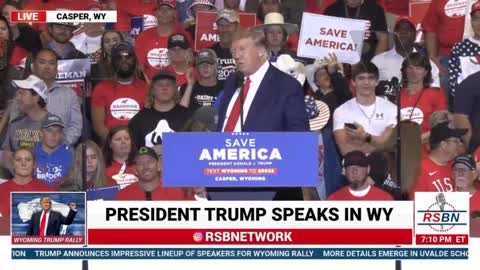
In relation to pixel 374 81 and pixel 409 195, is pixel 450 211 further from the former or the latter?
pixel 374 81

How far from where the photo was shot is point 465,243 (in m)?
14.3

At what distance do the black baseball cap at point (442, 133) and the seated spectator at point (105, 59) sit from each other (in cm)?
278

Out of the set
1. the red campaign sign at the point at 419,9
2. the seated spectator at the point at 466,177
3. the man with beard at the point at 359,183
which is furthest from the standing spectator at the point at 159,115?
the red campaign sign at the point at 419,9

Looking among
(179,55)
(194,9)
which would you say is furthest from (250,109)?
(194,9)

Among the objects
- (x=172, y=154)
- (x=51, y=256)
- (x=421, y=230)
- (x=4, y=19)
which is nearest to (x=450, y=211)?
(x=421, y=230)

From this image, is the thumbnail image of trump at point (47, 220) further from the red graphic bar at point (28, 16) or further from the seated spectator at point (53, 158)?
the red graphic bar at point (28, 16)

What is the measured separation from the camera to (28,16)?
598 inches

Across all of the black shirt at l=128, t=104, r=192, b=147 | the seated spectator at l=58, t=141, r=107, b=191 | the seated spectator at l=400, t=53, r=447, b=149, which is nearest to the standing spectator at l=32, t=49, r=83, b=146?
the seated spectator at l=58, t=141, r=107, b=191

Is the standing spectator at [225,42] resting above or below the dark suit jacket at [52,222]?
above

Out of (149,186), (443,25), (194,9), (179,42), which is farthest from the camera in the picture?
(194,9)

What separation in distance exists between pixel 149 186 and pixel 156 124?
53 cm

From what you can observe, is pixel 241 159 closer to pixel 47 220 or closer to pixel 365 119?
pixel 365 119

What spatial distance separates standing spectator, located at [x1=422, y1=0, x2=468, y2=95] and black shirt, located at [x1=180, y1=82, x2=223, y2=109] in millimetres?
2165

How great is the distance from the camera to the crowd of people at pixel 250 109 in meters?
14.3
